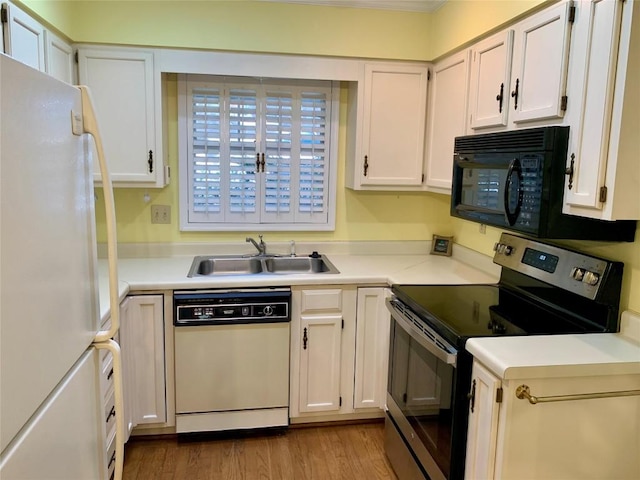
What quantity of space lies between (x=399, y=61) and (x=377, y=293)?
4.60 feet

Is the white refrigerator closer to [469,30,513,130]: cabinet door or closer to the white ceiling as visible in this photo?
[469,30,513,130]: cabinet door

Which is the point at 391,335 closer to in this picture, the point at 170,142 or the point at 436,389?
the point at 436,389

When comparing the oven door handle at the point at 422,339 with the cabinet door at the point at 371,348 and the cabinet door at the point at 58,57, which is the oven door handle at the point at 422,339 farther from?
the cabinet door at the point at 58,57

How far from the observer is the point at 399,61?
9.51 ft

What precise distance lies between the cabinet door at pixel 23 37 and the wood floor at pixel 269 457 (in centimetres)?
191

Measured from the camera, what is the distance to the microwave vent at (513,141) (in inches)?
66.0

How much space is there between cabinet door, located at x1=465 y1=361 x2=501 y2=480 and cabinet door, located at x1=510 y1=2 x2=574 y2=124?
0.98 metres

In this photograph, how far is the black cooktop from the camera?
1.79m

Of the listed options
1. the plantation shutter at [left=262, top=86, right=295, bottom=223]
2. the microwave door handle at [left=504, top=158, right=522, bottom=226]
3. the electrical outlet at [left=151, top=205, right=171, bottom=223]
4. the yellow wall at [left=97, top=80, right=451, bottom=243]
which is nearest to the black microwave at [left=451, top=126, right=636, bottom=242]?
the microwave door handle at [left=504, top=158, right=522, bottom=226]

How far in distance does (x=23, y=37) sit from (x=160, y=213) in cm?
126

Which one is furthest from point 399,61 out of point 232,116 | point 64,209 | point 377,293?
point 64,209

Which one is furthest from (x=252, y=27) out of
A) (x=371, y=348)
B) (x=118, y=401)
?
(x=118, y=401)

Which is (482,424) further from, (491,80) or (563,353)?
(491,80)

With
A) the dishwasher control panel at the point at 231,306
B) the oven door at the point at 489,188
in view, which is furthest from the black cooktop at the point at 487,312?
the dishwasher control panel at the point at 231,306
